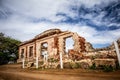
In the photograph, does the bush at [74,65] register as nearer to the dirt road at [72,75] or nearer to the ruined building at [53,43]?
the dirt road at [72,75]

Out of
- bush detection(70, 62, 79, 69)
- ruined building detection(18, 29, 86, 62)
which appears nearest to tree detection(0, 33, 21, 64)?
ruined building detection(18, 29, 86, 62)

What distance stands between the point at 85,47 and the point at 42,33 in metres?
7.33

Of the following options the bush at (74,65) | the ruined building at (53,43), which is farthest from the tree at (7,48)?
the bush at (74,65)

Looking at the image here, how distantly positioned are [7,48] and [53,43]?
1766 cm

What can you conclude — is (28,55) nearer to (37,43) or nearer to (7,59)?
(37,43)

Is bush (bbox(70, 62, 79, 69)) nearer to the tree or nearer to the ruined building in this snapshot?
the ruined building

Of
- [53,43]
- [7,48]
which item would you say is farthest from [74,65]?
[7,48]

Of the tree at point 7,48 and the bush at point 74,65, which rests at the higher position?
the tree at point 7,48

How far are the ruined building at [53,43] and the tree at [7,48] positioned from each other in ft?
30.5

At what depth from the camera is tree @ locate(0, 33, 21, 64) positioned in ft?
94.5

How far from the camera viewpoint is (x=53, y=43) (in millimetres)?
16344

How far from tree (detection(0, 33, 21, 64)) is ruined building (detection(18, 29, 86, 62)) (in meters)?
9.31

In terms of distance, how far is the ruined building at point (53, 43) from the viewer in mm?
13848

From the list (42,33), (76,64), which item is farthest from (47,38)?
(76,64)
